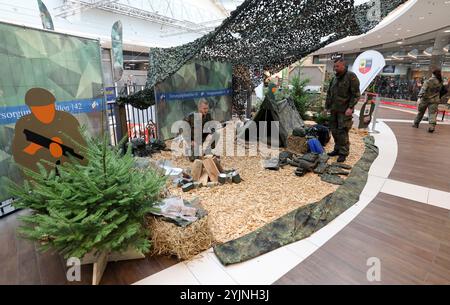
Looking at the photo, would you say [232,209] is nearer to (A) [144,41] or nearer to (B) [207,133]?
(B) [207,133]

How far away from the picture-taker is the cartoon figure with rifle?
249cm

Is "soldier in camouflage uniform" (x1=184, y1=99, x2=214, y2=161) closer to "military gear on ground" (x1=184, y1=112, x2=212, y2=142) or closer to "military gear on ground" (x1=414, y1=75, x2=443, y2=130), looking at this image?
"military gear on ground" (x1=184, y1=112, x2=212, y2=142)

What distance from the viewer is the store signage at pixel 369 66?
556cm

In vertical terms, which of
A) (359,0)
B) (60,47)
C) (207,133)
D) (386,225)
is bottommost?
(386,225)

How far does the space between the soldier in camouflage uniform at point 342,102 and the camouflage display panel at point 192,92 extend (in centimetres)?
312

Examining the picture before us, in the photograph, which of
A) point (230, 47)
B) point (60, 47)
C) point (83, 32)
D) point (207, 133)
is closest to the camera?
point (60, 47)

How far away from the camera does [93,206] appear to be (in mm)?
1654

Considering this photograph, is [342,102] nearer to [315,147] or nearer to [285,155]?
[315,147]

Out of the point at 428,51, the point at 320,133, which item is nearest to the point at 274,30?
the point at 320,133

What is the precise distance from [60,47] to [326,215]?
3564 millimetres

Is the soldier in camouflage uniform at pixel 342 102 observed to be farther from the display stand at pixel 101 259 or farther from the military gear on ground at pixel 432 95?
the military gear on ground at pixel 432 95

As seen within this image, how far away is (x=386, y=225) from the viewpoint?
235 cm

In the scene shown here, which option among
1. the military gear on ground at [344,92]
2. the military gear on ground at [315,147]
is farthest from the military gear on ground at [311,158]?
the military gear on ground at [344,92]

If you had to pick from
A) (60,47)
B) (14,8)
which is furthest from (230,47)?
(14,8)
